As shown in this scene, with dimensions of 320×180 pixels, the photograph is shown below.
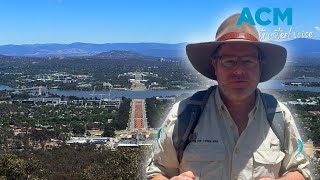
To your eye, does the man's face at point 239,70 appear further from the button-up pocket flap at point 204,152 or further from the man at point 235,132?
the button-up pocket flap at point 204,152

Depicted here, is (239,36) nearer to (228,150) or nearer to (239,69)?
(239,69)

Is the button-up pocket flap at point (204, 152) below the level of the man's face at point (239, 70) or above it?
below

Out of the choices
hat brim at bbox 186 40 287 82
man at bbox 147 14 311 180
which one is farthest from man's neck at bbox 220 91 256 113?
hat brim at bbox 186 40 287 82

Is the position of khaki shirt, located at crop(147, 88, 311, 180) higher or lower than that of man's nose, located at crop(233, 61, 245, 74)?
lower

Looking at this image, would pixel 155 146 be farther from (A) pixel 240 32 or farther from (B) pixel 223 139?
(A) pixel 240 32

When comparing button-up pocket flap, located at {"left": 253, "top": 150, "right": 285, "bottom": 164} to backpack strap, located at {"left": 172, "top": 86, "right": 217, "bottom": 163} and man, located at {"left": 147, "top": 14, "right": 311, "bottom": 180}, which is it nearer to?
man, located at {"left": 147, "top": 14, "right": 311, "bottom": 180}

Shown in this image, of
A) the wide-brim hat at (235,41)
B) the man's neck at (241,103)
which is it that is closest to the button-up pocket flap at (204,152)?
the man's neck at (241,103)

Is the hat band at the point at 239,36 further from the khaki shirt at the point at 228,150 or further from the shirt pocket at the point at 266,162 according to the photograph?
the shirt pocket at the point at 266,162

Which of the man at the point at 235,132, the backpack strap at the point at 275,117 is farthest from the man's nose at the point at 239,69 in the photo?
the backpack strap at the point at 275,117
